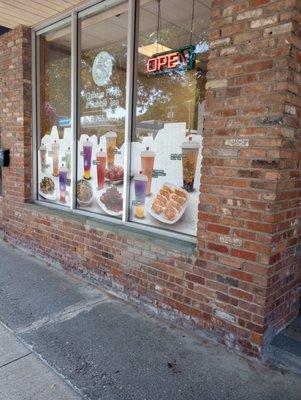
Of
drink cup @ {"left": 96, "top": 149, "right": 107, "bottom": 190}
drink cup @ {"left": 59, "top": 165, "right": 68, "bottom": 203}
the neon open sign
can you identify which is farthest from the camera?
drink cup @ {"left": 59, "top": 165, "right": 68, "bottom": 203}

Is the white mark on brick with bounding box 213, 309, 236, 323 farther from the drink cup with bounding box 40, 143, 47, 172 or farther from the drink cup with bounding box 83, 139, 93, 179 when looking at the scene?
the drink cup with bounding box 40, 143, 47, 172

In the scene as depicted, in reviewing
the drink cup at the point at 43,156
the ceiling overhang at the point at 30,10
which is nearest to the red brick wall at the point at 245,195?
the ceiling overhang at the point at 30,10

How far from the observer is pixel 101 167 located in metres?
4.01

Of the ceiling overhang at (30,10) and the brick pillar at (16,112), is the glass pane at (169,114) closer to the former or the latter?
the ceiling overhang at (30,10)

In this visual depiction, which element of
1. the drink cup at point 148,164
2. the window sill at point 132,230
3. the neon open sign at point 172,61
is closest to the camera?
the window sill at point 132,230

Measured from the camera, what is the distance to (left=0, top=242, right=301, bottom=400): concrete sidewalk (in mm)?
2184

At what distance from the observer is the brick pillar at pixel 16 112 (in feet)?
15.2

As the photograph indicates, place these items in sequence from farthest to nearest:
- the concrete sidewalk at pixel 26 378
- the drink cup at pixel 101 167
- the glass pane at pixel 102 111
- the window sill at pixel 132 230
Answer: the drink cup at pixel 101 167, the glass pane at pixel 102 111, the window sill at pixel 132 230, the concrete sidewalk at pixel 26 378

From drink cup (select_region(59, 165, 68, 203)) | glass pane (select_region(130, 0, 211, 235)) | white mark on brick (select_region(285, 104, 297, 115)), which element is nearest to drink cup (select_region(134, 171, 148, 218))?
glass pane (select_region(130, 0, 211, 235))

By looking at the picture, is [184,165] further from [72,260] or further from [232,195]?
[72,260]

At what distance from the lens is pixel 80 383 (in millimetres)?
2234

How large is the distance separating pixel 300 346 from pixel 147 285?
4.49ft

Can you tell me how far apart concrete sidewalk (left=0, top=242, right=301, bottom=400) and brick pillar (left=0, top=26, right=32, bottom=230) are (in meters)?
1.86

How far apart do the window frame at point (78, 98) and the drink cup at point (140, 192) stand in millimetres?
99
